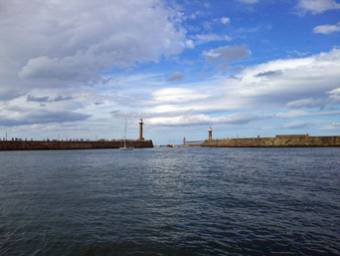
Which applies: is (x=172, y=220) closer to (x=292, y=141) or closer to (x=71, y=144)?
(x=292, y=141)

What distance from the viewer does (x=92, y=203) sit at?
19.2 m

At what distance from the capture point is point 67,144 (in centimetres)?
14362

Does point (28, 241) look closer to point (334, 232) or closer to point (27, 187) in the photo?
point (334, 232)

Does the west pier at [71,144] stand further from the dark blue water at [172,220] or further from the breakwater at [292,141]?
the dark blue water at [172,220]

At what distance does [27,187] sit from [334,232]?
23.5m

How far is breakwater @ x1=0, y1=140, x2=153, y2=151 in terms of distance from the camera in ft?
426

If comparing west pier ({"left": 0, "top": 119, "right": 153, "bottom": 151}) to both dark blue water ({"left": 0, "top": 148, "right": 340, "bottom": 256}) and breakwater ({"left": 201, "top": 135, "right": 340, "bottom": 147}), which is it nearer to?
breakwater ({"left": 201, "top": 135, "right": 340, "bottom": 147})

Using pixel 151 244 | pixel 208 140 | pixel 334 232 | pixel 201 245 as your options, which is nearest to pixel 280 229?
pixel 334 232

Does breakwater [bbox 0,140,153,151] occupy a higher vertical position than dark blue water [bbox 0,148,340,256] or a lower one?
higher

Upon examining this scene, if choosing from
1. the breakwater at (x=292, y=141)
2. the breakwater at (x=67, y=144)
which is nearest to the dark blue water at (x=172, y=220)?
the breakwater at (x=292, y=141)

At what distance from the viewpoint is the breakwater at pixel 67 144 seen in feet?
426

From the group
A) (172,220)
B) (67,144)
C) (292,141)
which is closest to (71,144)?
(67,144)

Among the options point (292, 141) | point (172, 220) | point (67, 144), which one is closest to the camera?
point (172, 220)

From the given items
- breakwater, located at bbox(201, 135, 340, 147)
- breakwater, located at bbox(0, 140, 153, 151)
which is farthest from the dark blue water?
breakwater, located at bbox(0, 140, 153, 151)
